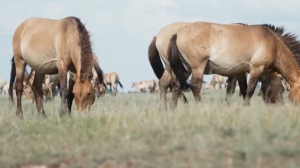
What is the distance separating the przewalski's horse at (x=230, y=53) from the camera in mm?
12812

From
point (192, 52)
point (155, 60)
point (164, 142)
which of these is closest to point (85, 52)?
point (192, 52)

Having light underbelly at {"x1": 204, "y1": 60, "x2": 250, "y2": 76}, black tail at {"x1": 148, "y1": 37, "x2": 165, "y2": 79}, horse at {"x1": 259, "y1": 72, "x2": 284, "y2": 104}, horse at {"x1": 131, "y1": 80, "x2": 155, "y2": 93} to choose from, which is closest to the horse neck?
light underbelly at {"x1": 204, "y1": 60, "x2": 250, "y2": 76}

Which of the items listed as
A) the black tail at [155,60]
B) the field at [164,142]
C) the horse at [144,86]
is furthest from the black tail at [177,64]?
the horse at [144,86]

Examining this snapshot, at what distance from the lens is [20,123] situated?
10109 mm

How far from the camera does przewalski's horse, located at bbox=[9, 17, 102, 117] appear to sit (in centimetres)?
1159

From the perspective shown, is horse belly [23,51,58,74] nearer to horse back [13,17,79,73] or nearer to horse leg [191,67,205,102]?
horse back [13,17,79,73]

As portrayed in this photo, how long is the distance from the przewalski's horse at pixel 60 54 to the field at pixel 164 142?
8.65 feet

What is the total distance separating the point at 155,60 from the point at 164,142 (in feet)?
27.6

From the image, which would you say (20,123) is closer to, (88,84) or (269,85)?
(88,84)

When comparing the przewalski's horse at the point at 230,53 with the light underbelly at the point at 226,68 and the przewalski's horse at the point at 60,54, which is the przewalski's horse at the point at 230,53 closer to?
the light underbelly at the point at 226,68

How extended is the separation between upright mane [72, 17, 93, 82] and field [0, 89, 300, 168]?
2.82m

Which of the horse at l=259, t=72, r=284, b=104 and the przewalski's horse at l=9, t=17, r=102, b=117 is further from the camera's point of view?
the horse at l=259, t=72, r=284, b=104

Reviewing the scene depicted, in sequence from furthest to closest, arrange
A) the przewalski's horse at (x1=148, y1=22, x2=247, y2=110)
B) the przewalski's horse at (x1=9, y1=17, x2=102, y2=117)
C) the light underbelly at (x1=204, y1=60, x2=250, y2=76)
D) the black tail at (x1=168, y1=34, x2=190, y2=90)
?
1. the przewalski's horse at (x1=148, y1=22, x2=247, y2=110)
2. the light underbelly at (x1=204, y1=60, x2=250, y2=76)
3. the black tail at (x1=168, y1=34, x2=190, y2=90)
4. the przewalski's horse at (x1=9, y1=17, x2=102, y2=117)

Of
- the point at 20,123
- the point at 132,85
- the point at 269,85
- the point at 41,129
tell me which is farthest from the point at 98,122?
the point at 132,85
